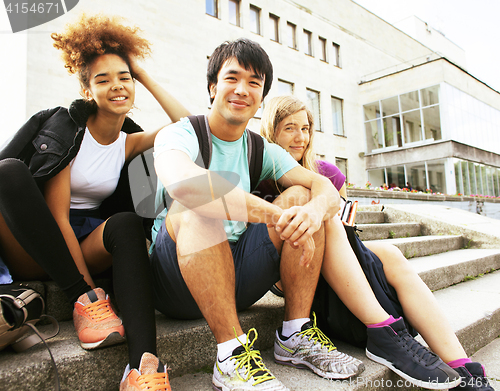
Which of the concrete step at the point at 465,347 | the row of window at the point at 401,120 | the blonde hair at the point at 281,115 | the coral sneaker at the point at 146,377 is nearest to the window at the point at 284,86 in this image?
the row of window at the point at 401,120

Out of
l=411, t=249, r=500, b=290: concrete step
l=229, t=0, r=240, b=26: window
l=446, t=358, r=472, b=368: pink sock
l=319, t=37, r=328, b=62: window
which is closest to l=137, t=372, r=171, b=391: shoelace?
Answer: l=446, t=358, r=472, b=368: pink sock

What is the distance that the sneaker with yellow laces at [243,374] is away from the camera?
1.13m

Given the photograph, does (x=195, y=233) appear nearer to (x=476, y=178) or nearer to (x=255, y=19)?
(x=255, y=19)

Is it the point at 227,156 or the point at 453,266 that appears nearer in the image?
the point at 227,156

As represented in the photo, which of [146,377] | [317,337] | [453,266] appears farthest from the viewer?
[453,266]

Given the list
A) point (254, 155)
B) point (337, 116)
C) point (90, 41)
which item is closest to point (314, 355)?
point (254, 155)

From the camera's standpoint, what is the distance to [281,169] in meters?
1.72

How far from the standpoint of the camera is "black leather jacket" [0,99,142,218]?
135cm

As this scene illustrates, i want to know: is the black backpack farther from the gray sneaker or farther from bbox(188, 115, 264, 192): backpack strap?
the gray sneaker

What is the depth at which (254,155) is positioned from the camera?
5.42ft

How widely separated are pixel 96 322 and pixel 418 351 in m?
1.26

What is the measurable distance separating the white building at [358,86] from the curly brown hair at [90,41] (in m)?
9.43

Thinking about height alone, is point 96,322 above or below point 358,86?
below

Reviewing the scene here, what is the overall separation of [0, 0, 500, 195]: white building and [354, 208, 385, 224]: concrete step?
789cm
